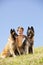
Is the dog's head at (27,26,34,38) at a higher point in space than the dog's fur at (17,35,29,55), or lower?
higher

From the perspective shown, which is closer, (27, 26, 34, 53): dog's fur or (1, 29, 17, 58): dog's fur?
(1, 29, 17, 58): dog's fur

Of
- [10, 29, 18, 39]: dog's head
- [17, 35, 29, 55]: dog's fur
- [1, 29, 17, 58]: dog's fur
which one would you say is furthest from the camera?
[17, 35, 29, 55]: dog's fur

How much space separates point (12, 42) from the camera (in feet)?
47.5

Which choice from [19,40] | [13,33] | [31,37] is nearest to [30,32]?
[31,37]

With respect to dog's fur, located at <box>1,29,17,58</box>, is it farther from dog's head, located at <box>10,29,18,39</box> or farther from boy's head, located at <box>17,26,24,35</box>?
boy's head, located at <box>17,26,24,35</box>

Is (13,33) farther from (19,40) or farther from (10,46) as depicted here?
(10,46)

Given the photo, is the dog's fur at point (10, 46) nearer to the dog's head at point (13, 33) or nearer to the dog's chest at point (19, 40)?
the dog's head at point (13, 33)

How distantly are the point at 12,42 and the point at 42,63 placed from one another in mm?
4169

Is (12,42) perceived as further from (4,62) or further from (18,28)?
(4,62)

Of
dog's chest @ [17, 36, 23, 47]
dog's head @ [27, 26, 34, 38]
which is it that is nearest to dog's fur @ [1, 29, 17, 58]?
dog's chest @ [17, 36, 23, 47]

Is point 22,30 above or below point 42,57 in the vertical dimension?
above

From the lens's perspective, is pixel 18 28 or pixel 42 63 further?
pixel 18 28

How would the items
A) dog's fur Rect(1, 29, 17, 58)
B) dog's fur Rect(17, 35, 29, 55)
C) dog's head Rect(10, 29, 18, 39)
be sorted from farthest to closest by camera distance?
dog's fur Rect(17, 35, 29, 55)
dog's fur Rect(1, 29, 17, 58)
dog's head Rect(10, 29, 18, 39)

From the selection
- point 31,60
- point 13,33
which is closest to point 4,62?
point 31,60
